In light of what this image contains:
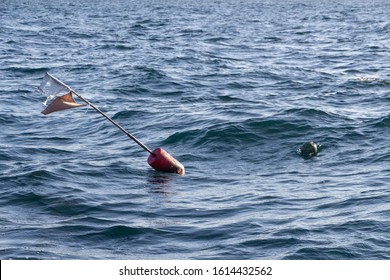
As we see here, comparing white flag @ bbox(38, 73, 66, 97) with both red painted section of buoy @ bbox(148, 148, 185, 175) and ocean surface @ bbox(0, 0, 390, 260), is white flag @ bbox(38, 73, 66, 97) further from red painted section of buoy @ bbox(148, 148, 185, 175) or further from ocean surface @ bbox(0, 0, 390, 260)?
red painted section of buoy @ bbox(148, 148, 185, 175)

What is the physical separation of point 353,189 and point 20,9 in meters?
60.3

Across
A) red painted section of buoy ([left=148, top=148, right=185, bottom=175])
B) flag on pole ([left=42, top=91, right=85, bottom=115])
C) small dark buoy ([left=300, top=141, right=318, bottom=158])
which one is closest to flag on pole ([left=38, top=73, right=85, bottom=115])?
flag on pole ([left=42, top=91, right=85, bottom=115])

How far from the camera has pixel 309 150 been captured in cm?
1877

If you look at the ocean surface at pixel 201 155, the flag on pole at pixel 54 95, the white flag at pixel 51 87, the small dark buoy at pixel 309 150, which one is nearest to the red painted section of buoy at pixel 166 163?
the ocean surface at pixel 201 155

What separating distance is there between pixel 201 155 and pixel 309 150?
218 cm

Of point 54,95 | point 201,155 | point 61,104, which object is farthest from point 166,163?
point 54,95

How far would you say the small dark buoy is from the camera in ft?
61.5

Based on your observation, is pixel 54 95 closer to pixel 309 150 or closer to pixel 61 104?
pixel 61 104

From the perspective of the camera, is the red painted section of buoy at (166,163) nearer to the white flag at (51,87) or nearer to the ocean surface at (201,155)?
the ocean surface at (201,155)

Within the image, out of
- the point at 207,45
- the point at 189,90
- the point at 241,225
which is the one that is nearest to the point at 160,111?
the point at 189,90

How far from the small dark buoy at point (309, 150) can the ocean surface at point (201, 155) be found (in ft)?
0.59

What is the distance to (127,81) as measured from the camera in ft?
97.5

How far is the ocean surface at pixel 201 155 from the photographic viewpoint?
1329 cm

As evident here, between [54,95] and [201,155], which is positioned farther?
[201,155]
